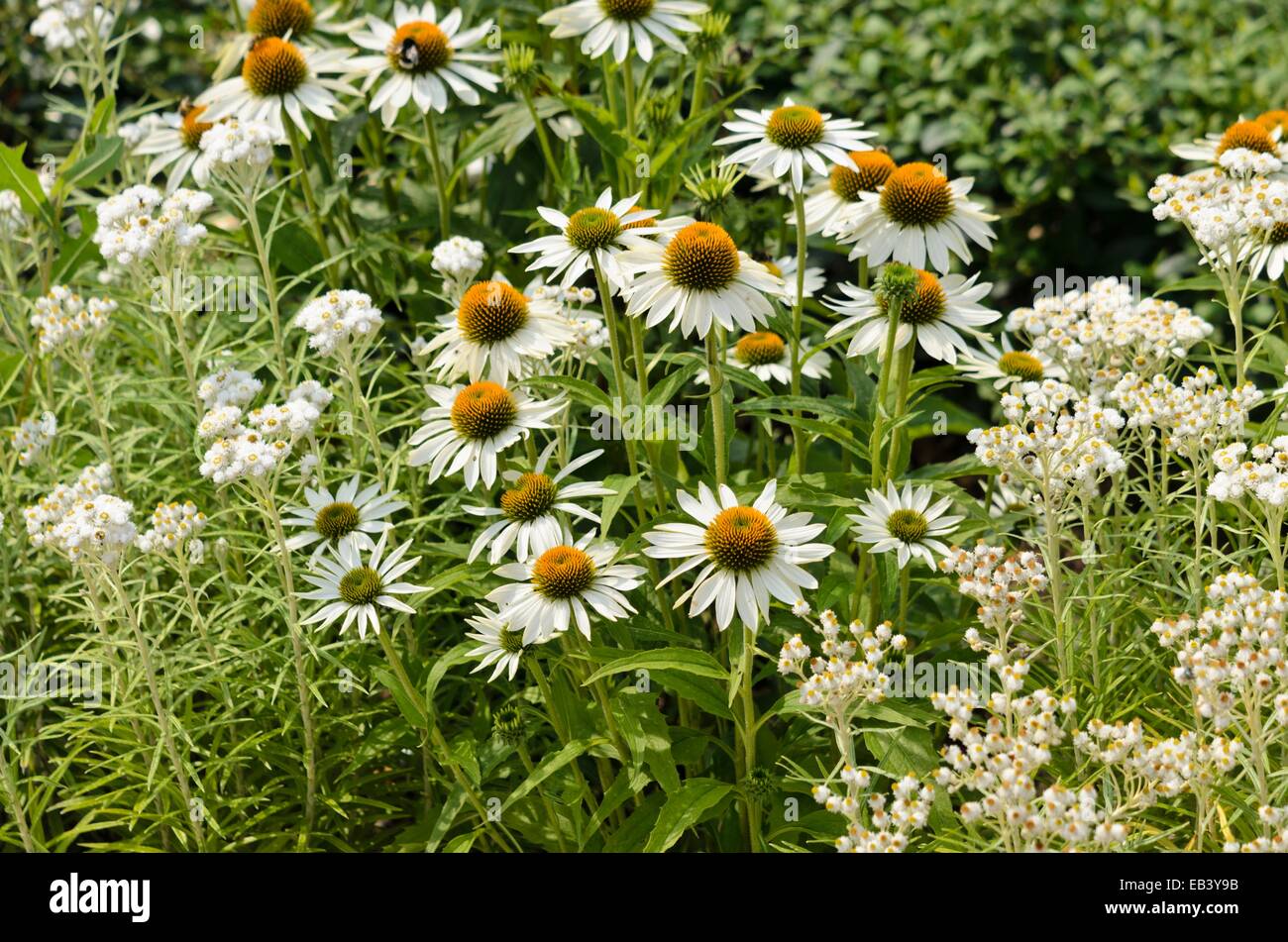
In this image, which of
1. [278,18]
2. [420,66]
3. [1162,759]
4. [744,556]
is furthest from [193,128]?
[1162,759]

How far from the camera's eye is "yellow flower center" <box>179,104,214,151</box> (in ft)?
11.7

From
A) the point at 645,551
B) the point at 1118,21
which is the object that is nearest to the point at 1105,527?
the point at 645,551

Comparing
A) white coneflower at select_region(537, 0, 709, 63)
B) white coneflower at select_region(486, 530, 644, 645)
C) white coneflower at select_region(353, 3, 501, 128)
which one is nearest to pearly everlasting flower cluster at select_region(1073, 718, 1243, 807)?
white coneflower at select_region(486, 530, 644, 645)

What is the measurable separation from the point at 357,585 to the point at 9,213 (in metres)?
1.65

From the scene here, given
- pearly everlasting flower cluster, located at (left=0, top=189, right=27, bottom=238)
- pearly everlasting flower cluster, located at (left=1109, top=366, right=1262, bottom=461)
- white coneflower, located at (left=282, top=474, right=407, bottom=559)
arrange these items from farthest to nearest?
pearly everlasting flower cluster, located at (left=0, top=189, right=27, bottom=238), white coneflower, located at (left=282, top=474, right=407, bottom=559), pearly everlasting flower cluster, located at (left=1109, top=366, right=1262, bottom=461)

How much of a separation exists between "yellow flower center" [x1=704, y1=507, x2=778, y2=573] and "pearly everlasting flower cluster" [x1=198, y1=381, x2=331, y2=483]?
0.84 metres

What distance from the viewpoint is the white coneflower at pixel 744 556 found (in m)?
2.44

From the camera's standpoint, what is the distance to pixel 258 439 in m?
2.59

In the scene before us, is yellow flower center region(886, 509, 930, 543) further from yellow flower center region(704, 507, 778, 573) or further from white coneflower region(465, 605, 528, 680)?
white coneflower region(465, 605, 528, 680)

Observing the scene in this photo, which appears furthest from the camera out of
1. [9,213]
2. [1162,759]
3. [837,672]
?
[9,213]

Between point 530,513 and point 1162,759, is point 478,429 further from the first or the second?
point 1162,759

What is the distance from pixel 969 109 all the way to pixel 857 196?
2.55m

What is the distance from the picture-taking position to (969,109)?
5328 mm
